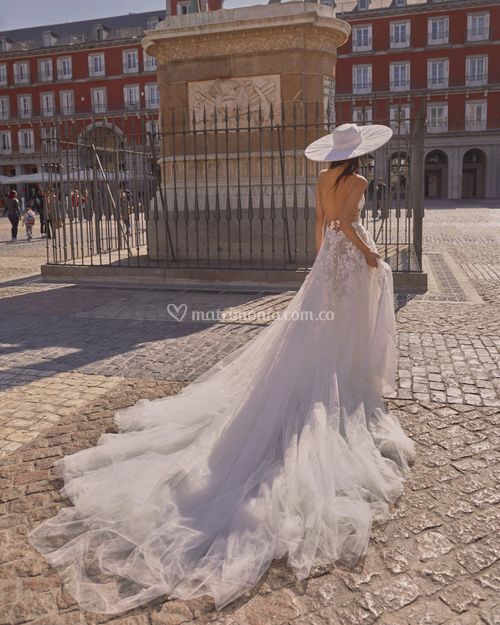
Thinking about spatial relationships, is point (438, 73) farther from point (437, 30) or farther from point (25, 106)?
point (25, 106)

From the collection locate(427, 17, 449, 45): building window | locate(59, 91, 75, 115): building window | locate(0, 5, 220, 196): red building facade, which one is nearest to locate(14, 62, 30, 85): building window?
locate(0, 5, 220, 196): red building facade

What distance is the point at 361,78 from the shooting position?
1796 inches

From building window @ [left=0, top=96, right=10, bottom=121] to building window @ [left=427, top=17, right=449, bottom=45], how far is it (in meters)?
35.2

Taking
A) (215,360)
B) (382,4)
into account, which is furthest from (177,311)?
(382,4)

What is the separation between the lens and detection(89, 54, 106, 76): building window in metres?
50.3

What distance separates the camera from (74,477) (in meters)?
3.15

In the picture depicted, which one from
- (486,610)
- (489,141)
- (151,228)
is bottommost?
(486,610)

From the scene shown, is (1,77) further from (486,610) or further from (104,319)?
(486,610)

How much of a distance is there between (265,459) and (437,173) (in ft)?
159

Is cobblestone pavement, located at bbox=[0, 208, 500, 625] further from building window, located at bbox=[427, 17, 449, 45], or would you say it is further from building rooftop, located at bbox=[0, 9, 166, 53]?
building rooftop, located at bbox=[0, 9, 166, 53]

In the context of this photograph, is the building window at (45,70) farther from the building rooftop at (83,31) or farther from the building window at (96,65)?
the building window at (96,65)

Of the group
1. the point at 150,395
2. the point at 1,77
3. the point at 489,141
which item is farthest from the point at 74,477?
the point at 1,77

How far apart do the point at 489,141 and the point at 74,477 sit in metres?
46.6

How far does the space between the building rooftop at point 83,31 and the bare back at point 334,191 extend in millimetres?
52731
